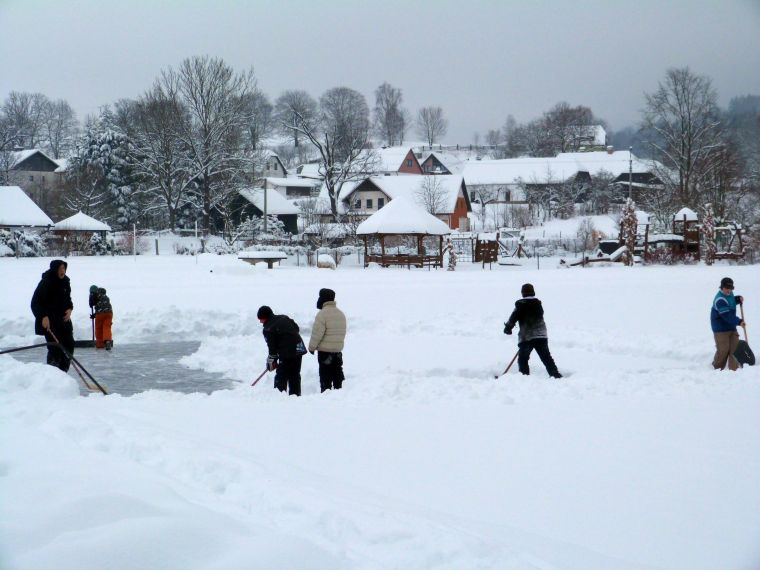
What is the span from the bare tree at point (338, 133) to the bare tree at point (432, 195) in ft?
15.8

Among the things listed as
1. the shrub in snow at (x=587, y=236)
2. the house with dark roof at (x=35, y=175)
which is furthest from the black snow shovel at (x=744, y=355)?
the house with dark roof at (x=35, y=175)

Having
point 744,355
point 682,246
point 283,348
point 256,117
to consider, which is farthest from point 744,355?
point 256,117

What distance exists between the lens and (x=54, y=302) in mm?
10062

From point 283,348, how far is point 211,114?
42894 mm

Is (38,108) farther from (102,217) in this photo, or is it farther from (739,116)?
(739,116)

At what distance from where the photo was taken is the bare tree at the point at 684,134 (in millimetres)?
36250

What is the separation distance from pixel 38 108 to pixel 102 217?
88.3ft

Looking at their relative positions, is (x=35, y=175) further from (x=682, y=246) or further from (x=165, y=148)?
(x=682, y=246)

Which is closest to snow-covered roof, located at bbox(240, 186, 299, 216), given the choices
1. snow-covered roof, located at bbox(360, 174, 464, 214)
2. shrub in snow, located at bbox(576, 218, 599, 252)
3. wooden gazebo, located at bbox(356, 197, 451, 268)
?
snow-covered roof, located at bbox(360, 174, 464, 214)

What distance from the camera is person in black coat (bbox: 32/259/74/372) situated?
32.6 ft

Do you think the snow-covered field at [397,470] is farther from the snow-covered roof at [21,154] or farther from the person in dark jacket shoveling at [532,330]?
→ the snow-covered roof at [21,154]

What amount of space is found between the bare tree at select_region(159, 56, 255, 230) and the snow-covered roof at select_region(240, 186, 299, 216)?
497cm

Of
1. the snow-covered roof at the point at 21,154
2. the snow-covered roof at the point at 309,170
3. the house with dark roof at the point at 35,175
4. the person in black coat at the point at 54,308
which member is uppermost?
the snow-covered roof at the point at 309,170

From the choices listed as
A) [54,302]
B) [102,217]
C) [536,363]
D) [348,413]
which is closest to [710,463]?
[348,413]
